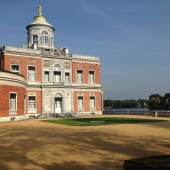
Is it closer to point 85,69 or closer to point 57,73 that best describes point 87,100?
point 85,69

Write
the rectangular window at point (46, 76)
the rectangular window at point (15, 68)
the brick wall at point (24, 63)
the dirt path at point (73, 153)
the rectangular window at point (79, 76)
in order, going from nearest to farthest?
the dirt path at point (73, 153), the brick wall at point (24, 63), the rectangular window at point (15, 68), the rectangular window at point (46, 76), the rectangular window at point (79, 76)

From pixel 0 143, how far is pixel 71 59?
33.5 m

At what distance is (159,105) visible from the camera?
356ft

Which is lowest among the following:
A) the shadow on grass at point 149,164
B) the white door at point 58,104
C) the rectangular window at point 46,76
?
the shadow on grass at point 149,164

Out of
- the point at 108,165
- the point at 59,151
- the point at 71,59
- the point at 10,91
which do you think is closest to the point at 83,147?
the point at 59,151

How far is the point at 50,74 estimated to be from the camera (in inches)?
1775

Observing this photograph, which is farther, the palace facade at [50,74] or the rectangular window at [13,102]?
the palace facade at [50,74]

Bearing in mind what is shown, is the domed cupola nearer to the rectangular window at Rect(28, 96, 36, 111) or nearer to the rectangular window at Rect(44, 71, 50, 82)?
the rectangular window at Rect(44, 71, 50, 82)

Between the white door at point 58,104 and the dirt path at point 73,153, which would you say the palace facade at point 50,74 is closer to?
the white door at point 58,104

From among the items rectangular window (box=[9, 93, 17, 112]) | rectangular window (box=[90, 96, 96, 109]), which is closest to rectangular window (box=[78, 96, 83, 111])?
rectangular window (box=[90, 96, 96, 109])

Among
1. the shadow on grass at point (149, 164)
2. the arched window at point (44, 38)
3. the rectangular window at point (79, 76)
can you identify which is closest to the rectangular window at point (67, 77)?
the rectangular window at point (79, 76)

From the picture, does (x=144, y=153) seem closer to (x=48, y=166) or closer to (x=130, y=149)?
(x=130, y=149)

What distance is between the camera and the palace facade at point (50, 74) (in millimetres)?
42344

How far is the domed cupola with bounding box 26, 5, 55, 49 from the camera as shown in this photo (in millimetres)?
48000
